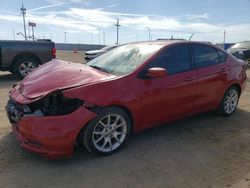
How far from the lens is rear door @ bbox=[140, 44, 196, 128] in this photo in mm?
4547

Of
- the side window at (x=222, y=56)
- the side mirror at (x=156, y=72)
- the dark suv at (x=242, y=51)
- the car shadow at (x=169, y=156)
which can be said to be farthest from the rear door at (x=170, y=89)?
the dark suv at (x=242, y=51)

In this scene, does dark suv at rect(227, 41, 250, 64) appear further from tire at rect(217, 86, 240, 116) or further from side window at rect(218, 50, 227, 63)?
side window at rect(218, 50, 227, 63)

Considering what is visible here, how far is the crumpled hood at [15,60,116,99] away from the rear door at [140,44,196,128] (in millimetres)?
617

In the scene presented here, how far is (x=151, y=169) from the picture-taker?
3926 millimetres

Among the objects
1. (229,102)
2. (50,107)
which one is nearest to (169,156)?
(50,107)

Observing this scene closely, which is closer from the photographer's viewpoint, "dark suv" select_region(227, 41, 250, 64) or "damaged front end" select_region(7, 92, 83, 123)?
"damaged front end" select_region(7, 92, 83, 123)

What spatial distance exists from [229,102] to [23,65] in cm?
742

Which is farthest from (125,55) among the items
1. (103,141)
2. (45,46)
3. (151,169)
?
(45,46)

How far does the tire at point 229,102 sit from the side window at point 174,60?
1.32 metres

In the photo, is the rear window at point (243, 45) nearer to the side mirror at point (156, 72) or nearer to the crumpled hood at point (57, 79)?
the side mirror at point (156, 72)

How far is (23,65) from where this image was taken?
1098 cm

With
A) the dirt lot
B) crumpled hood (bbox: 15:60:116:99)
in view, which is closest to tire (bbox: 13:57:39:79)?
the dirt lot

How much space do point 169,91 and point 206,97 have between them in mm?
1065

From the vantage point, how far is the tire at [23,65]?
35.5 feet
